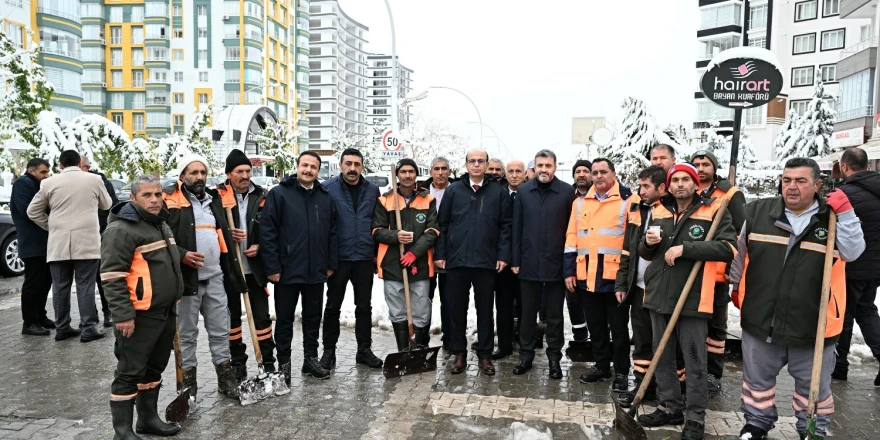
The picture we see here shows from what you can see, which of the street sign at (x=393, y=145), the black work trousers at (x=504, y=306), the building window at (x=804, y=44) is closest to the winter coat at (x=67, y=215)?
Answer: the black work trousers at (x=504, y=306)

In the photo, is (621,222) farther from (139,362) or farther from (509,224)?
(139,362)

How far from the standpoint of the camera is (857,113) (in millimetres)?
32469

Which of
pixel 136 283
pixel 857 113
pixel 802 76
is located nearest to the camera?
pixel 136 283

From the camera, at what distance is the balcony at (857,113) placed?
31.4 meters

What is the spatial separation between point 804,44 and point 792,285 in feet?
197

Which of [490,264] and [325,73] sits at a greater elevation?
[325,73]

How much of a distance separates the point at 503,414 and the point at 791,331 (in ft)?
7.37

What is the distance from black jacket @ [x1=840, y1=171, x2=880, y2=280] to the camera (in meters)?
5.91

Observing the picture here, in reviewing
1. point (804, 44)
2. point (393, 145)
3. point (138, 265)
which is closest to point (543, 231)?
point (138, 265)

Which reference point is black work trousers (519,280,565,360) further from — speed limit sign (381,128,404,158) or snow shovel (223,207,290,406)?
speed limit sign (381,128,404,158)

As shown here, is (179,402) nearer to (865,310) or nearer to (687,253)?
(687,253)

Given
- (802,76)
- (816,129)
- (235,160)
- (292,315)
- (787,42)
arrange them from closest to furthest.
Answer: (235,160)
(292,315)
(816,129)
(802,76)
(787,42)

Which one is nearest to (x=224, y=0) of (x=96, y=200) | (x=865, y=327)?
(x=96, y=200)

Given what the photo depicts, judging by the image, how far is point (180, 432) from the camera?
4.87 meters
